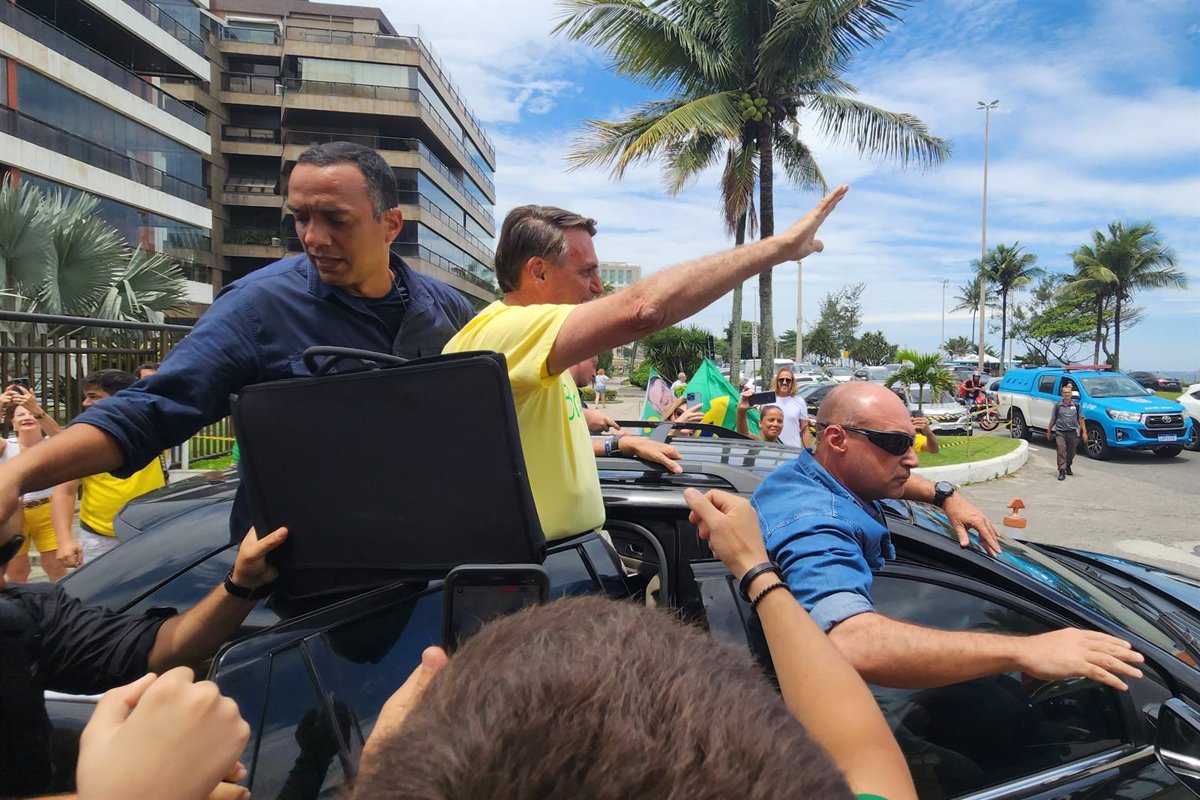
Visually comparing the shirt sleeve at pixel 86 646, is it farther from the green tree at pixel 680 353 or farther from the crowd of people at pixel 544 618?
the green tree at pixel 680 353

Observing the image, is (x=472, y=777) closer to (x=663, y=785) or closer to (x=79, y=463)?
(x=663, y=785)

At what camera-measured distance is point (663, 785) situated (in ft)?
1.53

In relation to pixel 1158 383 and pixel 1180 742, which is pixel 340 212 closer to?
pixel 1180 742

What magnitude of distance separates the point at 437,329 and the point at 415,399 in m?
0.70

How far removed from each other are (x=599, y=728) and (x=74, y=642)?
169cm

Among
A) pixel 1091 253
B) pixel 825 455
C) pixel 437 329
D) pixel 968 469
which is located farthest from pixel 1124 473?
pixel 1091 253

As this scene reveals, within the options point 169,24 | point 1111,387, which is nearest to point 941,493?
point 1111,387

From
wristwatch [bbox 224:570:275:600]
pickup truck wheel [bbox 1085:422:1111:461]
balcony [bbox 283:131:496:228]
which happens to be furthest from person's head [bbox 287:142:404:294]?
balcony [bbox 283:131:496:228]

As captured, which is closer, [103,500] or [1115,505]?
[103,500]

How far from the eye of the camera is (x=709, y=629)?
4.50ft

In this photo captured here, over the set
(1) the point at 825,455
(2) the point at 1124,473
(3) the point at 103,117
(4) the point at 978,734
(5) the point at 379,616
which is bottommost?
(2) the point at 1124,473

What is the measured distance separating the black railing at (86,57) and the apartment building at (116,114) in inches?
1.6

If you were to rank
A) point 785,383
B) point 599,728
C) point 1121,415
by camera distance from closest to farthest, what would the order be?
point 599,728, point 785,383, point 1121,415

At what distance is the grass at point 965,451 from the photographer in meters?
12.2
